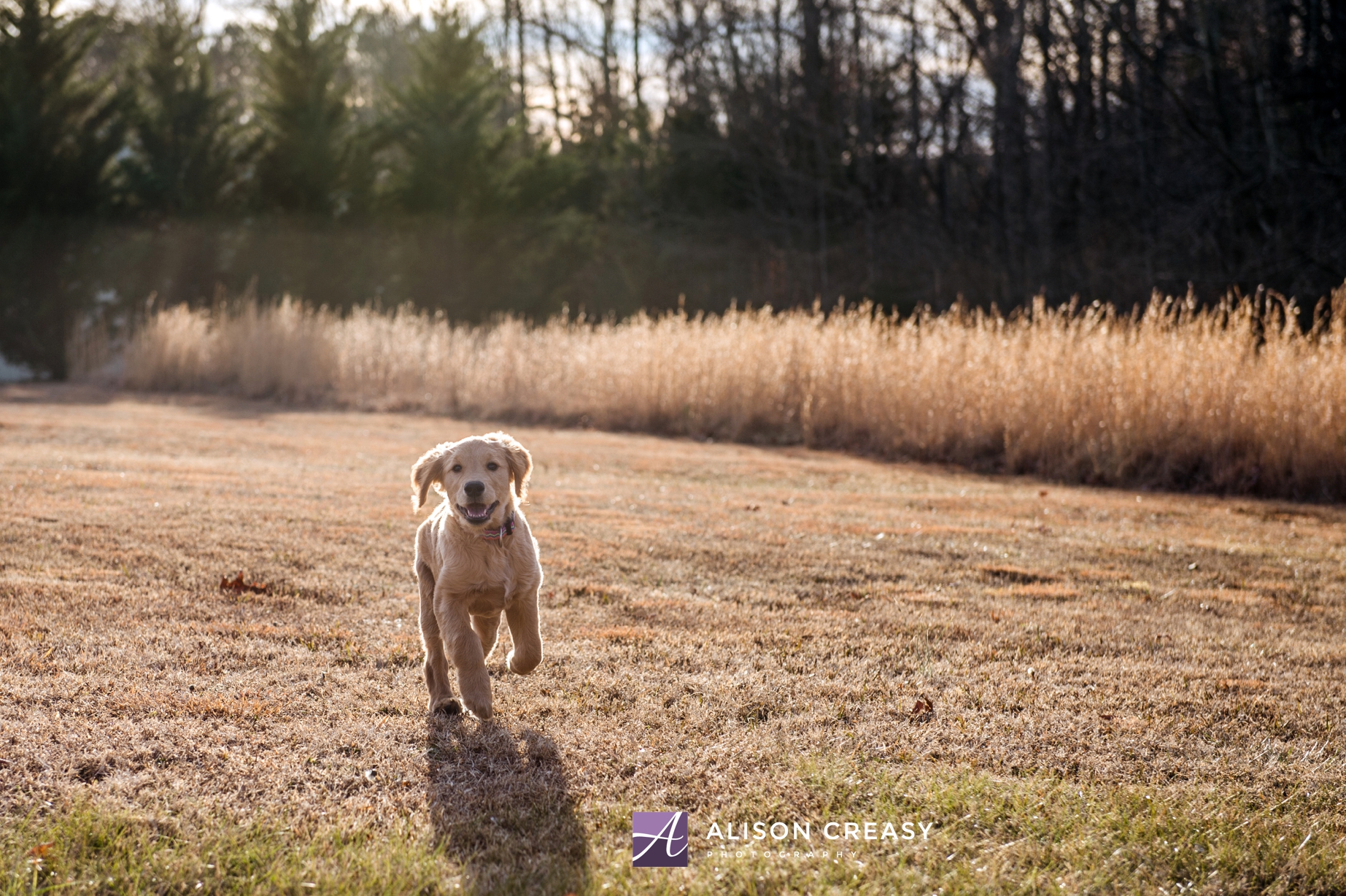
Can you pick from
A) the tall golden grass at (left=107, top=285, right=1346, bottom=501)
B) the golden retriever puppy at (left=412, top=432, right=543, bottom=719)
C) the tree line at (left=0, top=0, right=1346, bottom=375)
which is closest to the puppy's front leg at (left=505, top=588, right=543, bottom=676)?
the golden retriever puppy at (left=412, top=432, right=543, bottom=719)

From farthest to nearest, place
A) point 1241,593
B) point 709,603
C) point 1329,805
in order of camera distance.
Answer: point 1241,593 → point 709,603 → point 1329,805

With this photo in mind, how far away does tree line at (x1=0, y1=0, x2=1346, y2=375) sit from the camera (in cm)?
1978

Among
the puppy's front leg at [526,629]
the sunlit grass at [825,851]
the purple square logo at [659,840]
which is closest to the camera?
the sunlit grass at [825,851]

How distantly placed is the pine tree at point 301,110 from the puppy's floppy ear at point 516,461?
24.5 m

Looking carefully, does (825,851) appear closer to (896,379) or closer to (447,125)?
(896,379)

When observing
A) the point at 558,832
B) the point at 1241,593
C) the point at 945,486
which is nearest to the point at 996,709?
the point at 558,832

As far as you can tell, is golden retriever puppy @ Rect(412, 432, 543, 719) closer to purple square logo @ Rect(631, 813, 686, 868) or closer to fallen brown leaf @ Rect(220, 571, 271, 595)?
purple square logo @ Rect(631, 813, 686, 868)

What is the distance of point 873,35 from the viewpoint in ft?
82.8

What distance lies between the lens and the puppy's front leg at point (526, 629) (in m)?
3.73

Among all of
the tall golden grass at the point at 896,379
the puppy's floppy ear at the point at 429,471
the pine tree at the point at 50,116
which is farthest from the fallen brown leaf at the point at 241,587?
the pine tree at the point at 50,116

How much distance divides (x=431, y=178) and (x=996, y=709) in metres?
26.1

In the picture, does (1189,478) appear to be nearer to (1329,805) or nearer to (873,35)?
(1329,805)

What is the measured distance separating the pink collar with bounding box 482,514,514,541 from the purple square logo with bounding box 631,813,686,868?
3.79ft

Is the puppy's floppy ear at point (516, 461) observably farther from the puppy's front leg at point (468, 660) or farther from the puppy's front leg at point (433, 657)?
the puppy's front leg at point (468, 660)
